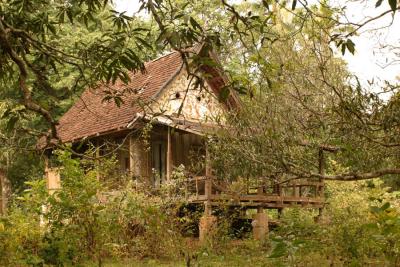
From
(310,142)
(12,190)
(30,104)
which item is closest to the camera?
(30,104)

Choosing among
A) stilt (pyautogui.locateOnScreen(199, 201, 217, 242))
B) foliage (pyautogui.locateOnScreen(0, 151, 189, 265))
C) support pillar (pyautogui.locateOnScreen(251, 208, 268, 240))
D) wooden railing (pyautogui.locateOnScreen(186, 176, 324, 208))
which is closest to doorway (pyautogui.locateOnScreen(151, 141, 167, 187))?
wooden railing (pyautogui.locateOnScreen(186, 176, 324, 208))

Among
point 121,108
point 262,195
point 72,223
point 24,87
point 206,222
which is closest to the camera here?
point 24,87

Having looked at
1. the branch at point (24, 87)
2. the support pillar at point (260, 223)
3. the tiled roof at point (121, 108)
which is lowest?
the support pillar at point (260, 223)

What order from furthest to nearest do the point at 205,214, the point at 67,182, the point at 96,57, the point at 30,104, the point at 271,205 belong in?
the point at 271,205 < the point at 205,214 < the point at 67,182 < the point at 96,57 < the point at 30,104

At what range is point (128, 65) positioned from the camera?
14.9ft

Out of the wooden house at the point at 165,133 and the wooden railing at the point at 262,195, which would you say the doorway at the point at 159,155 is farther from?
the wooden railing at the point at 262,195

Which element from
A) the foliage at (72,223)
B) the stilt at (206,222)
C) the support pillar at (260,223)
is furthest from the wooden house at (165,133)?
the foliage at (72,223)

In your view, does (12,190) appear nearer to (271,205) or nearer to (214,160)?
(271,205)

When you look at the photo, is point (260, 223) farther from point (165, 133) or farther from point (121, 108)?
point (121, 108)

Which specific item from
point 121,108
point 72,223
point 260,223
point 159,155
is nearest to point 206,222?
point 260,223

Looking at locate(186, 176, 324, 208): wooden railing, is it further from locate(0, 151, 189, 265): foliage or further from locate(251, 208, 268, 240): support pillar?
locate(0, 151, 189, 265): foliage

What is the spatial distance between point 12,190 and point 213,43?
28.5 metres

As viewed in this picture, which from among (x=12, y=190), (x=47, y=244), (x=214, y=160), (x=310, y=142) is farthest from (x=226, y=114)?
(x=12, y=190)

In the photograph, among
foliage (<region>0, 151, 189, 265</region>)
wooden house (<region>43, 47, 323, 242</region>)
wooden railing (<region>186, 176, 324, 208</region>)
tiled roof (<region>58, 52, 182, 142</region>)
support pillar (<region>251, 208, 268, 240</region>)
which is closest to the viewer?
foliage (<region>0, 151, 189, 265</region>)
